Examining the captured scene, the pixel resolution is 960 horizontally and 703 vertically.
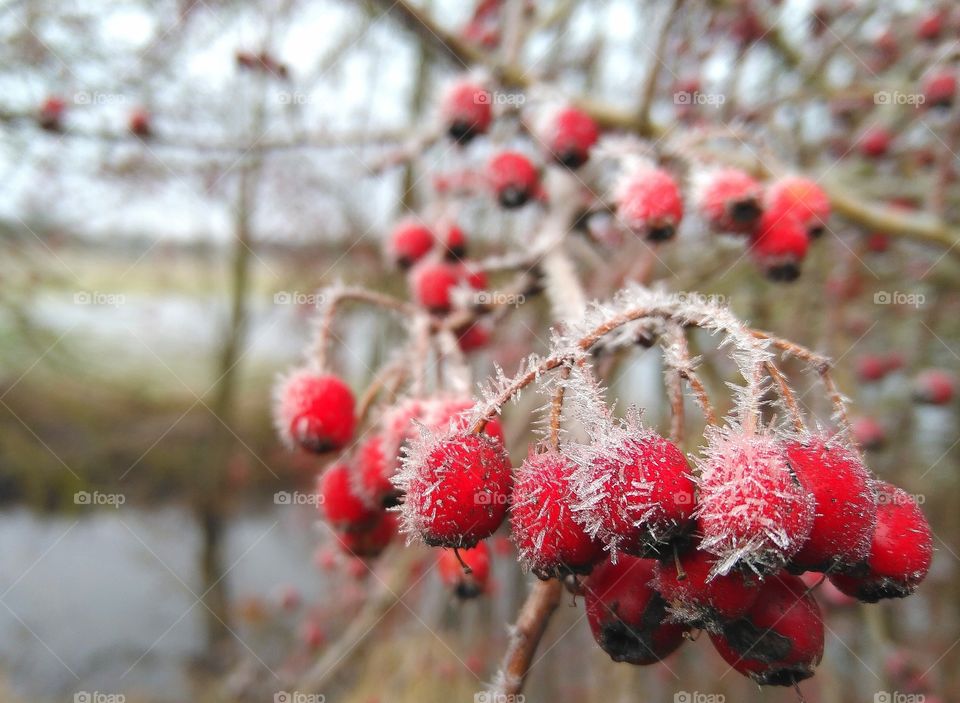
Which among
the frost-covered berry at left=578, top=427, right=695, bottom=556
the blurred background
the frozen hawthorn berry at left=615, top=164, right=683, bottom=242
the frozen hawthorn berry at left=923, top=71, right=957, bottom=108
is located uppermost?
the frozen hawthorn berry at left=923, top=71, right=957, bottom=108

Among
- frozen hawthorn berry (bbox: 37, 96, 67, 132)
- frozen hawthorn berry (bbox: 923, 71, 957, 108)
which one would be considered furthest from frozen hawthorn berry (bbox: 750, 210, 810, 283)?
frozen hawthorn berry (bbox: 37, 96, 67, 132)

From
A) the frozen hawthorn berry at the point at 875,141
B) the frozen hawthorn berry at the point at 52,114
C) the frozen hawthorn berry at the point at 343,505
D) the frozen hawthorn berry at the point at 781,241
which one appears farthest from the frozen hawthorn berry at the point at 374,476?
the frozen hawthorn berry at the point at 875,141

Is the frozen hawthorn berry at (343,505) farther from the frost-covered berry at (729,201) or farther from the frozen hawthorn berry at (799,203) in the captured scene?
the frozen hawthorn berry at (799,203)

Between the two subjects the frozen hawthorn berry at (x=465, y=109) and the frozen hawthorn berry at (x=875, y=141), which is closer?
the frozen hawthorn berry at (x=465, y=109)

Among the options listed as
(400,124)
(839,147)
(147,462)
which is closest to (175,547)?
(147,462)

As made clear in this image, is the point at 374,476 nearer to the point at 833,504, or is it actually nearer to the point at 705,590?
the point at 705,590

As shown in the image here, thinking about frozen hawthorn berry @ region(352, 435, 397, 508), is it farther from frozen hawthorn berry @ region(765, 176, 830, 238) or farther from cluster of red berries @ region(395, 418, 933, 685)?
frozen hawthorn berry @ region(765, 176, 830, 238)
